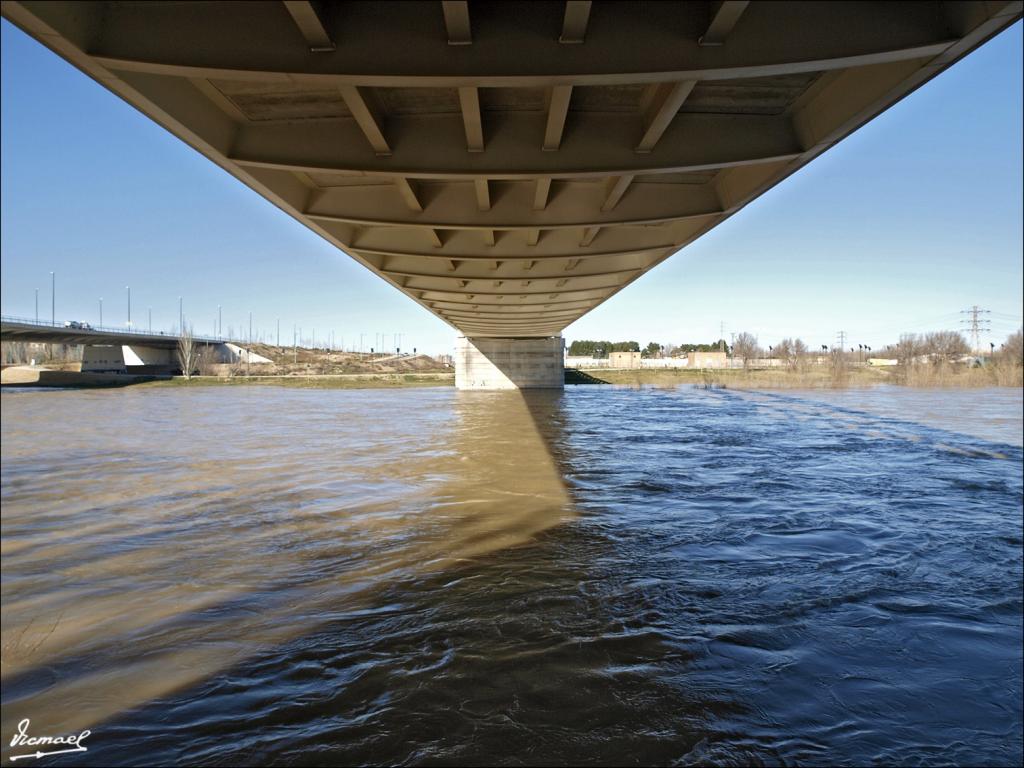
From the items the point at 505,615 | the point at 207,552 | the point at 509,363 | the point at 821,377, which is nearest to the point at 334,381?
the point at 509,363

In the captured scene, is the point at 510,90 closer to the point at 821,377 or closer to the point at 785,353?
the point at 821,377

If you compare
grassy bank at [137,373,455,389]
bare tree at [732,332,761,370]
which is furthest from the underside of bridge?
bare tree at [732,332,761,370]

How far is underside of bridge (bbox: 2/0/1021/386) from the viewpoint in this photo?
15.8 ft

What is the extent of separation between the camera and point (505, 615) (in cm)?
618

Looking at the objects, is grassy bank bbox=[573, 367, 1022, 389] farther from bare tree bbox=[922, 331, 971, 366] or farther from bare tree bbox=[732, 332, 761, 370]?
bare tree bbox=[732, 332, 761, 370]

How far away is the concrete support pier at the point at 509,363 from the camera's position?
168ft

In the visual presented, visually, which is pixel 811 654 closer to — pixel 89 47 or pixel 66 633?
pixel 66 633

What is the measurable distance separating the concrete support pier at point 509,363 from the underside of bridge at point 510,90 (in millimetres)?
38951

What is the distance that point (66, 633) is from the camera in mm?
5586

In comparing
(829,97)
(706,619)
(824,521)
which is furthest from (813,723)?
(824,521)

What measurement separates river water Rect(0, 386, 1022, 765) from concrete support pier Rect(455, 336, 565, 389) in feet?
120

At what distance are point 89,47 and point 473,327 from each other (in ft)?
110

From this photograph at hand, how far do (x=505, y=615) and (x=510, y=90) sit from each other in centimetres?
569

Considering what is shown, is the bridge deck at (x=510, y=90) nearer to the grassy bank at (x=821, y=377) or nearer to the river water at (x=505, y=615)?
the river water at (x=505, y=615)
